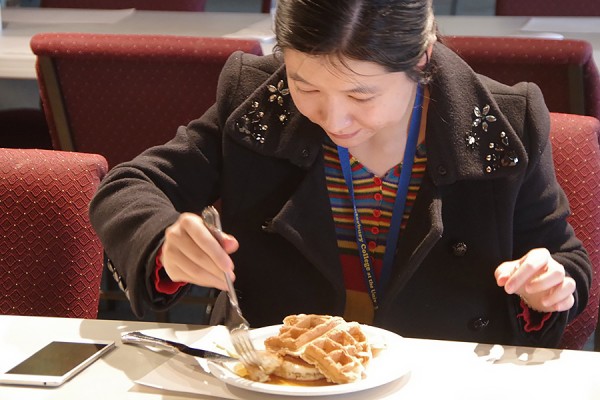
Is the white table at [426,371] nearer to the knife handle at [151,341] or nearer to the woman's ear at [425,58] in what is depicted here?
the knife handle at [151,341]

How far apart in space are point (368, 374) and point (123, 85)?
60.0 inches

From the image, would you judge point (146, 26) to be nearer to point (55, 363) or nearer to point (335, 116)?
point (335, 116)

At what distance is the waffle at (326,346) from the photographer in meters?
1.19

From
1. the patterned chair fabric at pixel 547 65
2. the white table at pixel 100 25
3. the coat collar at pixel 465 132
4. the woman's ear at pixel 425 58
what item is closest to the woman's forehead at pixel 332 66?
the woman's ear at pixel 425 58

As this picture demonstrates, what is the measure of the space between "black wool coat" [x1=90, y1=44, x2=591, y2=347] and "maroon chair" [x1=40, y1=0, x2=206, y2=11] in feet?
8.06

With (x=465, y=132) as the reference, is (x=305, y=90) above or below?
above

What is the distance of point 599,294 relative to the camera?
1.72 metres

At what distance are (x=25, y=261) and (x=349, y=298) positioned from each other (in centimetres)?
53

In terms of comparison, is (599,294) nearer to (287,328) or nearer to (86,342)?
(287,328)

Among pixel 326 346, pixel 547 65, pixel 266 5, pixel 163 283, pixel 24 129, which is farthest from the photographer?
pixel 266 5

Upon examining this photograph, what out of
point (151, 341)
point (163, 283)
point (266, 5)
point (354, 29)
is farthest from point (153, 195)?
point (266, 5)

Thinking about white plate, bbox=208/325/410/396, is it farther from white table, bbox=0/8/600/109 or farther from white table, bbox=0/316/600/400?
white table, bbox=0/8/600/109

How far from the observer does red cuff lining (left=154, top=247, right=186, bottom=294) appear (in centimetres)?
142

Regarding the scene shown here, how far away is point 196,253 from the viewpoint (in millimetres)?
1269
